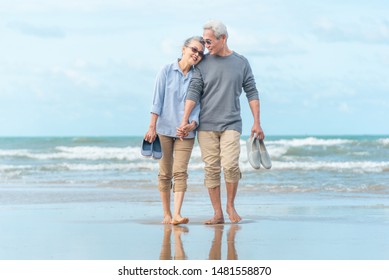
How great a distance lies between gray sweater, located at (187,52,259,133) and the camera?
6.82 metres

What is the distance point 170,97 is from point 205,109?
0.33 metres

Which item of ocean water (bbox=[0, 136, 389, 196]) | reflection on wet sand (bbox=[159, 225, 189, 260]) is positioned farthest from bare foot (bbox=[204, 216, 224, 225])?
ocean water (bbox=[0, 136, 389, 196])

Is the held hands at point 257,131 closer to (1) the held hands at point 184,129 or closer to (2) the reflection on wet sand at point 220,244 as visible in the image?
(1) the held hands at point 184,129

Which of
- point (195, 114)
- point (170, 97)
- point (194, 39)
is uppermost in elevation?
point (194, 39)

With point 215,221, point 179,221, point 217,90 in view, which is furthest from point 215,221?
point 217,90

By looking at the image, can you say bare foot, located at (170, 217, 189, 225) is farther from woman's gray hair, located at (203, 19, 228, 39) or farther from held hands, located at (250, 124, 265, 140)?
woman's gray hair, located at (203, 19, 228, 39)

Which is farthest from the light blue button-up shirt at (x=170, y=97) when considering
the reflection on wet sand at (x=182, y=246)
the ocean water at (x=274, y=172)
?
the ocean water at (x=274, y=172)

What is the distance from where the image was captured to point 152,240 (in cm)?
600

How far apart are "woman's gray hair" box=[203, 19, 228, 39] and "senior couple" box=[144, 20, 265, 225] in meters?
0.02

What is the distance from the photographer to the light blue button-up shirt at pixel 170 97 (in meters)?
6.88

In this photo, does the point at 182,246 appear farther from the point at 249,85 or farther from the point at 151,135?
the point at 249,85

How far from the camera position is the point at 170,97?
691 centimetres
